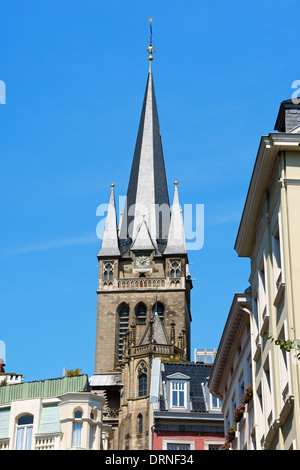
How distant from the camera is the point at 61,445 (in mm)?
41500

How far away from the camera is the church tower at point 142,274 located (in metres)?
102

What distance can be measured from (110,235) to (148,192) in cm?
784

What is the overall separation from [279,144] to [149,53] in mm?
118801

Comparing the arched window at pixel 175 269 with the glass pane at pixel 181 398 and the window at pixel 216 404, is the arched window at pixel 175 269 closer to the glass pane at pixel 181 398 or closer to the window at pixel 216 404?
the glass pane at pixel 181 398

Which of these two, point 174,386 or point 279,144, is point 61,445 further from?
point 279,144

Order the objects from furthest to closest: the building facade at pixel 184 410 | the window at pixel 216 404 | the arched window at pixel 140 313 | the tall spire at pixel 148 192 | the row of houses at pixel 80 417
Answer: the tall spire at pixel 148 192
the arched window at pixel 140 313
the window at pixel 216 404
the building facade at pixel 184 410
the row of houses at pixel 80 417

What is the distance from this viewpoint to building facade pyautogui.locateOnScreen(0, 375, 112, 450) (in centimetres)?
4134

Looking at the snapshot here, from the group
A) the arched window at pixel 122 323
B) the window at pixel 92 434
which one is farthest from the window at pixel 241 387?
the arched window at pixel 122 323

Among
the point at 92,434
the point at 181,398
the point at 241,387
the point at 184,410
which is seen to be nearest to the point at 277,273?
the point at 241,387

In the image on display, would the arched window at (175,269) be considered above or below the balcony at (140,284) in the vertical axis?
above

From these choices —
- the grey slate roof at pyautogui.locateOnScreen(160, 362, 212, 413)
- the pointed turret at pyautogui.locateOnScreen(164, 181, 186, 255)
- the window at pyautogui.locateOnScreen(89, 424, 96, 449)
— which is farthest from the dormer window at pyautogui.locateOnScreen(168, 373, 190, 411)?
the pointed turret at pyautogui.locateOnScreen(164, 181, 186, 255)

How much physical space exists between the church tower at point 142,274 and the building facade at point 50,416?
1787 inches

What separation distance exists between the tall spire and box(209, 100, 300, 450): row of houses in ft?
280
